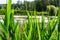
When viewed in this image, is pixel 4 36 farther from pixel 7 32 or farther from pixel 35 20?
pixel 35 20

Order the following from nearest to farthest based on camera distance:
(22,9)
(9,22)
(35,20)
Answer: (9,22)
(35,20)
(22,9)

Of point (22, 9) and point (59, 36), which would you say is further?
point (22, 9)

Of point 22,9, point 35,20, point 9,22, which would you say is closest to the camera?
point 9,22

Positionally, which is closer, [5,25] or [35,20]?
[5,25]

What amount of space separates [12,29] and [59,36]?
0.14 meters

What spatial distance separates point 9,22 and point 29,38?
76 millimetres

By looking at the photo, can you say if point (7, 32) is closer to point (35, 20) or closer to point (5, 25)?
point (5, 25)

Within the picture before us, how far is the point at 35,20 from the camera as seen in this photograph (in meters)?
0.55

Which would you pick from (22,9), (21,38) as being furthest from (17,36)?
(22,9)

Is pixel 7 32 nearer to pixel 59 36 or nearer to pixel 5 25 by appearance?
→ pixel 5 25

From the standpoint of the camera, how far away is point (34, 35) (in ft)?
1.73

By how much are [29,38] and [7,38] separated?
0.06 metres

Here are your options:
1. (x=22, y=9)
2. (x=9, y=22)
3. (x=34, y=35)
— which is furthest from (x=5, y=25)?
(x=22, y=9)

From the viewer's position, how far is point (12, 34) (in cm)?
47
